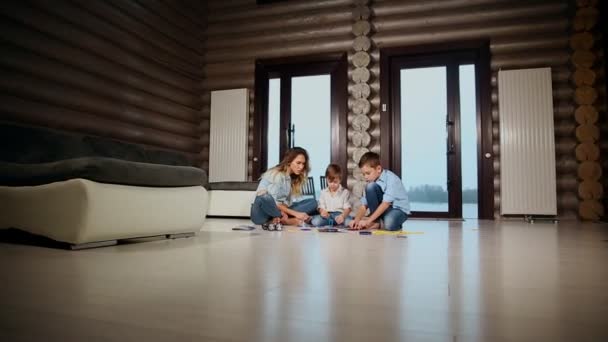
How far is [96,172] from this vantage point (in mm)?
1980

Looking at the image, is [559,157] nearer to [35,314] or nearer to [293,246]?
[293,246]

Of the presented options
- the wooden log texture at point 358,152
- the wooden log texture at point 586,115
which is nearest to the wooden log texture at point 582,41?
the wooden log texture at point 586,115

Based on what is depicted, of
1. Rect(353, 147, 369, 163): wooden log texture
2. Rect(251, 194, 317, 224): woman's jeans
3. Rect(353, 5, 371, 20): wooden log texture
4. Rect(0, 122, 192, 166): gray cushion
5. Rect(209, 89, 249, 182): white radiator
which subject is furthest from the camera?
Rect(209, 89, 249, 182): white radiator

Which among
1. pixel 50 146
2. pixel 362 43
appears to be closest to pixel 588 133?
pixel 362 43

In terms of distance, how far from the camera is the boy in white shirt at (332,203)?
400 centimetres

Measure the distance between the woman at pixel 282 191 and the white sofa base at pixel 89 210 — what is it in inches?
55.8

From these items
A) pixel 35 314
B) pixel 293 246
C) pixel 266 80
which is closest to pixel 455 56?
pixel 266 80

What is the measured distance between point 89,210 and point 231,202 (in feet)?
10.9

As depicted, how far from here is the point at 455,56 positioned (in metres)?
5.66

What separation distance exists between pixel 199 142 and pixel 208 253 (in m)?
5.19

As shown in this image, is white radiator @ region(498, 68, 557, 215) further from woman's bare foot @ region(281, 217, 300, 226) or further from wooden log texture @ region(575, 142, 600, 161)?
woman's bare foot @ region(281, 217, 300, 226)

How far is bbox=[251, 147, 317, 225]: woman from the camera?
3770 millimetres

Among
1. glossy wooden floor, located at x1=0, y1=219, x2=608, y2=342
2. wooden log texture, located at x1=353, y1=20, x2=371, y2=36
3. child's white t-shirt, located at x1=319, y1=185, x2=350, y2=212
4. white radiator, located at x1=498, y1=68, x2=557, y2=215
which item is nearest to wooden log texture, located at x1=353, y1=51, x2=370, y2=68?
wooden log texture, located at x1=353, y1=20, x2=371, y2=36

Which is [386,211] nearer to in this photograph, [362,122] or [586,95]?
[362,122]
